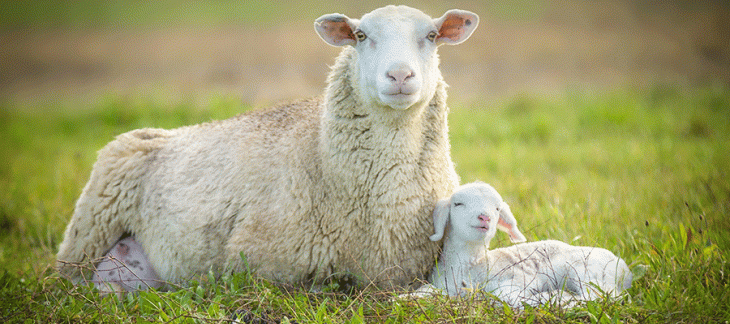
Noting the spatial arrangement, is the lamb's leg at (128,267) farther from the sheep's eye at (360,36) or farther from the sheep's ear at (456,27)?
the sheep's ear at (456,27)

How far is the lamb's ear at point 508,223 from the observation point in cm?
355

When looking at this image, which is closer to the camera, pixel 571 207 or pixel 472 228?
pixel 472 228

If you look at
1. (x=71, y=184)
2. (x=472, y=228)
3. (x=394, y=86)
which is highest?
(x=394, y=86)

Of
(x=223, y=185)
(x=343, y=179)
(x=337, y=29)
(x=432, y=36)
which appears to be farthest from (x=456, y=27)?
(x=223, y=185)

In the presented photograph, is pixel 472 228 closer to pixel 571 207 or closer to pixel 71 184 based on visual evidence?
pixel 571 207

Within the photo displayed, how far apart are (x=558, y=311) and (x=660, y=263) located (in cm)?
103

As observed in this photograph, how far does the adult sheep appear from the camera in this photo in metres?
3.48

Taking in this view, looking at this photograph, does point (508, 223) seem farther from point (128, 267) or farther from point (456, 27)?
point (128, 267)

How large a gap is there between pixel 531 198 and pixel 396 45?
2.78 meters

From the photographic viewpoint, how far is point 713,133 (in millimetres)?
7777

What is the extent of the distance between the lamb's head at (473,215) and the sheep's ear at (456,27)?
2.88 ft

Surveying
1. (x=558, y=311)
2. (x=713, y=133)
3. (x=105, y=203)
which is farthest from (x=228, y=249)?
(x=713, y=133)

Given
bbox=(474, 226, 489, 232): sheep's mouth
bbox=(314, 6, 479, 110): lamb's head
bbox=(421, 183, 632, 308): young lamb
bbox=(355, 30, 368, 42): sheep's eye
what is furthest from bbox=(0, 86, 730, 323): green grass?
bbox=(355, 30, 368, 42): sheep's eye

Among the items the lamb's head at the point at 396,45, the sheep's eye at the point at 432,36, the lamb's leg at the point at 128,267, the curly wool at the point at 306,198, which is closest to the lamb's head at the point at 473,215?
the curly wool at the point at 306,198
